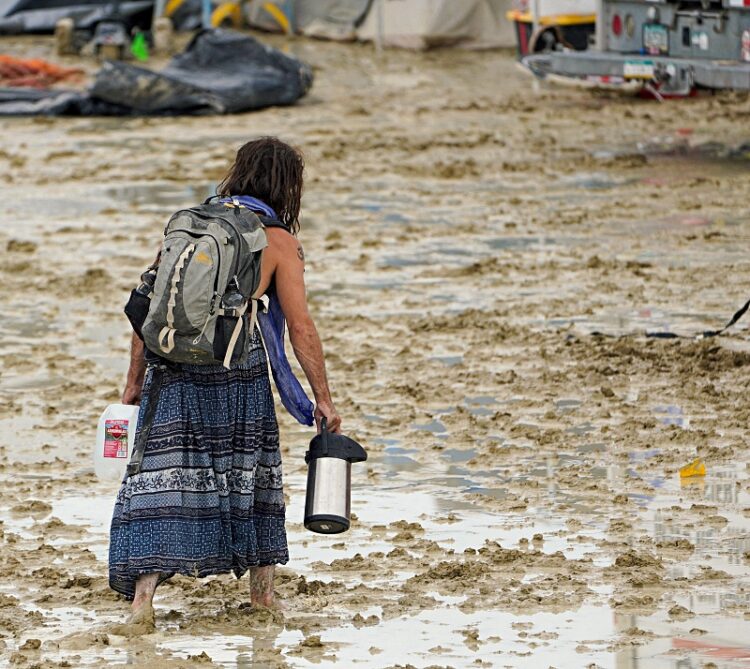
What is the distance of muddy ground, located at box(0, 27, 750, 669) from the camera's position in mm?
5016

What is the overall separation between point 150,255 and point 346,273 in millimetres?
1402

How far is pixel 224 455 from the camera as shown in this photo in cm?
497

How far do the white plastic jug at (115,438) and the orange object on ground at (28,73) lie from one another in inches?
603

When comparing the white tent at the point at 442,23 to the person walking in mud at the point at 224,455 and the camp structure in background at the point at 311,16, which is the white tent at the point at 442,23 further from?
the person walking in mud at the point at 224,455

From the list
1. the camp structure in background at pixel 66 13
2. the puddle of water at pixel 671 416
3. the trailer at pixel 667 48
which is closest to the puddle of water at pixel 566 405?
the puddle of water at pixel 671 416

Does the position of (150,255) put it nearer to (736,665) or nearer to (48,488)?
(48,488)

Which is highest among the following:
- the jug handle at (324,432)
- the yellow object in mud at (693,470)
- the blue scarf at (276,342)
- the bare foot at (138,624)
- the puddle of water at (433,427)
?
the blue scarf at (276,342)

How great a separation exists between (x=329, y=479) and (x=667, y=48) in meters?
9.57

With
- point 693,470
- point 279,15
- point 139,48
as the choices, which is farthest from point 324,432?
point 279,15

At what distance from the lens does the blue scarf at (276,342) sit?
5.07m

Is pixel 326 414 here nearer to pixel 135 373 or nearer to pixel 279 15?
pixel 135 373

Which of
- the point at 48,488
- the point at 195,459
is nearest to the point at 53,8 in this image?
the point at 48,488

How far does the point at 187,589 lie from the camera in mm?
5457

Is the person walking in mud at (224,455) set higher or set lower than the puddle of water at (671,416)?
higher
